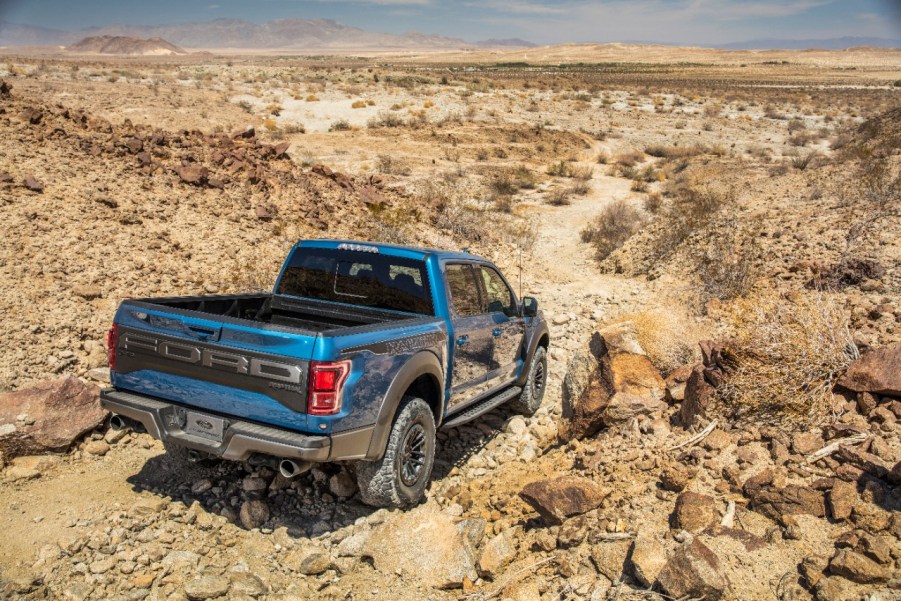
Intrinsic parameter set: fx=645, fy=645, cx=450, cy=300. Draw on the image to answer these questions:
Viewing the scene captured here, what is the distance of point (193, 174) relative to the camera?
1155 centimetres

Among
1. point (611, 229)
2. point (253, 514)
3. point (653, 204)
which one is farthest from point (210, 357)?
point (653, 204)

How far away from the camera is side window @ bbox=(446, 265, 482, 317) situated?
5522mm

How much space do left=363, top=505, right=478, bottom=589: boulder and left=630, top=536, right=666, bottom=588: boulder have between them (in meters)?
1.07

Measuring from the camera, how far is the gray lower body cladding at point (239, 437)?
12.9 ft

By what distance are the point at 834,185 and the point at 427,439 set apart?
12190mm

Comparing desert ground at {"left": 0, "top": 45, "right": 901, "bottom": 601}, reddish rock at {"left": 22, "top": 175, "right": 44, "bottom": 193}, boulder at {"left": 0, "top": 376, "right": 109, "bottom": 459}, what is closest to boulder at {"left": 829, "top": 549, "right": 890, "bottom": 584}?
desert ground at {"left": 0, "top": 45, "right": 901, "bottom": 601}

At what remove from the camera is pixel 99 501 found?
4.89 m

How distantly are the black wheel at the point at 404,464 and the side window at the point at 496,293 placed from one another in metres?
1.59

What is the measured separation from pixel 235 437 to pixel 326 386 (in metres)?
0.69

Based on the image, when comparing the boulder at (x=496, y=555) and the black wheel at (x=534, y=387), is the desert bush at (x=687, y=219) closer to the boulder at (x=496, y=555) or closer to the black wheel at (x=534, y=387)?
the black wheel at (x=534, y=387)

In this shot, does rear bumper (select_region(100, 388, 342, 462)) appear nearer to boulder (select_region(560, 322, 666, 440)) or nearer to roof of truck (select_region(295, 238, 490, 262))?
roof of truck (select_region(295, 238, 490, 262))

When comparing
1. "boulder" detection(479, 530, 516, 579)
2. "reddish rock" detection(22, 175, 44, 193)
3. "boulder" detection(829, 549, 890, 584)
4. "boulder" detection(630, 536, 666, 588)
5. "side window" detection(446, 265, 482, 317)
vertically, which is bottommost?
"boulder" detection(479, 530, 516, 579)

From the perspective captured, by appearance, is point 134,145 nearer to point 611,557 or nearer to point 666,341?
point 666,341

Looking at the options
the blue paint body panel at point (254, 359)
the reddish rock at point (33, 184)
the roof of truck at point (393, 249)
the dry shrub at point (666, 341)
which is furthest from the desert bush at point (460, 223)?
the blue paint body panel at point (254, 359)
